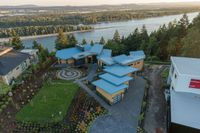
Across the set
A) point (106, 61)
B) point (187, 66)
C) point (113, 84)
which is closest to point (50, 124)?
point (113, 84)

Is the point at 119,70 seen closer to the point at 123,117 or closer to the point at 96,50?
the point at 123,117

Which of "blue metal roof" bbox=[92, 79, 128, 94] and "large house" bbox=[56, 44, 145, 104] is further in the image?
"large house" bbox=[56, 44, 145, 104]

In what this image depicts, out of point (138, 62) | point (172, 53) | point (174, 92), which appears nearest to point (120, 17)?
point (172, 53)

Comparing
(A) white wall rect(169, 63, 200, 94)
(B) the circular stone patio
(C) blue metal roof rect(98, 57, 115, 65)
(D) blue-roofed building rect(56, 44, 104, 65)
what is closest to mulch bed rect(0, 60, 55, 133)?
(B) the circular stone patio

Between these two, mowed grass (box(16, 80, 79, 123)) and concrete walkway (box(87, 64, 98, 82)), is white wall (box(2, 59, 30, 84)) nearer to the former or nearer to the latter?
mowed grass (box(16, 80, 79, 123))

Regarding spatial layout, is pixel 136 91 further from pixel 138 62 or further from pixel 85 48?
pixel 85 48
